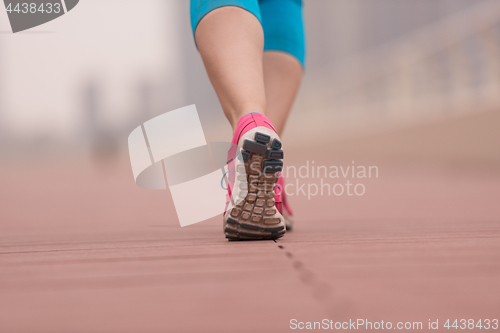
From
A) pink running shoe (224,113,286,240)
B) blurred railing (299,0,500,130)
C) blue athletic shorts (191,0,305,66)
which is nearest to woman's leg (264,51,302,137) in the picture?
blue athletic shorts (191,0,305,66)

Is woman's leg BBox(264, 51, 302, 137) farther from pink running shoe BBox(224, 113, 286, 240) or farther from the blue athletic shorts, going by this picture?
pink running shoe BBox(224, 113, 286, 240)

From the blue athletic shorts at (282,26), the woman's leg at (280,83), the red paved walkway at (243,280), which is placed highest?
the blue athletic shorts at (282,26)

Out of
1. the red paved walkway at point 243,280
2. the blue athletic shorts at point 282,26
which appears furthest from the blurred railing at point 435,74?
the red paved walkway at point 243,280

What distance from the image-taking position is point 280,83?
1.00 metres

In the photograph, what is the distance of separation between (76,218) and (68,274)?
764 millimetres

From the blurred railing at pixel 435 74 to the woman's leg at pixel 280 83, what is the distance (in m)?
2.22

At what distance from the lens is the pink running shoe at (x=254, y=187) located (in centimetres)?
65

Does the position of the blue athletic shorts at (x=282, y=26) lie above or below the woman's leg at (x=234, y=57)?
above

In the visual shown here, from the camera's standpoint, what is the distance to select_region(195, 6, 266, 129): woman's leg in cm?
72

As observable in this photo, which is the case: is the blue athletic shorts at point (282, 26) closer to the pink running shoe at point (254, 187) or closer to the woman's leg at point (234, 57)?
the woman's leg at point (234, 57)

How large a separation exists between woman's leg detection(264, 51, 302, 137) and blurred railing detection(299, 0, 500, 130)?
2.22 m

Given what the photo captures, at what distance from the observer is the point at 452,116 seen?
331cm

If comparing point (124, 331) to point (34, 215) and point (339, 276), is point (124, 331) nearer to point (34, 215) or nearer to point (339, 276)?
point (339, 276)

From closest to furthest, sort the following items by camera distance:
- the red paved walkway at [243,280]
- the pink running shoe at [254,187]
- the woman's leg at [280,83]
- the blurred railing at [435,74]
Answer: the red paved walkway at [243,280]
the pink running shoe at [254,187]
the woman's leg at [280,83]
the blurred railing at [435,74]
